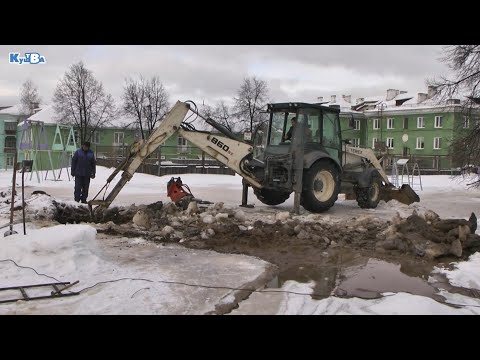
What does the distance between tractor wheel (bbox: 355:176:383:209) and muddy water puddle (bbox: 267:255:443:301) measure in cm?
591

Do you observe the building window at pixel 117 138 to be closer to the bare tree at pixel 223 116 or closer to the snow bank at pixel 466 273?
the bare tree at pixel 223 116

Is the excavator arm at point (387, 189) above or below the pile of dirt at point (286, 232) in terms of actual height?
above

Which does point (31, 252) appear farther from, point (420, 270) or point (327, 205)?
point (327, 205)

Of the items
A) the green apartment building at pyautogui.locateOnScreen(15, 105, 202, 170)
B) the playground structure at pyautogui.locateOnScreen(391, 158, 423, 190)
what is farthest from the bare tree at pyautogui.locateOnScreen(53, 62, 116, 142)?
the playground structure at pyautogui.locateOnScreen(391, 158, 423, 190)

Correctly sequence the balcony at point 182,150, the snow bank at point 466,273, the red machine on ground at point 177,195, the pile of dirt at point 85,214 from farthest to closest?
the balcony at point 182,150
the red machine on ground at point 177,195
the pile of dirt at point 85,214
the snow bank at point 466,273

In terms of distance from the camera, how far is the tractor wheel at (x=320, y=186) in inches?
464

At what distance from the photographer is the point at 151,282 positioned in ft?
19.0

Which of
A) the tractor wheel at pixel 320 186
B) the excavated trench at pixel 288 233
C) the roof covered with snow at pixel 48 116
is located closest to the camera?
the excavated trench at pixel 288 233

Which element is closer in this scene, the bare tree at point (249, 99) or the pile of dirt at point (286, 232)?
the pile of dirt at point (286, 232)

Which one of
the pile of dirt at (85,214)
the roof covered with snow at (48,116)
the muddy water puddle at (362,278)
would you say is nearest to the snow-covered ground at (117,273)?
the muddy water puddle at (362,278)

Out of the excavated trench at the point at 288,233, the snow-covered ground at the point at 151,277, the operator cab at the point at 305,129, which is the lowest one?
the snow-covered ground at the point at 151,277

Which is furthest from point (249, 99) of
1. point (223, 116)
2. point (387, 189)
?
point (387, 189)

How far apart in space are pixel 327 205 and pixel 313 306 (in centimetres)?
728
